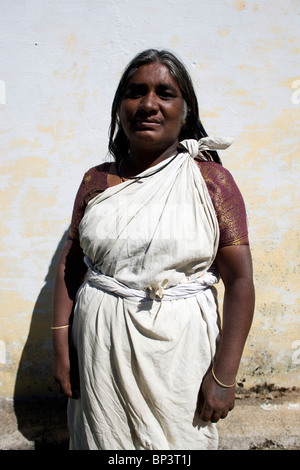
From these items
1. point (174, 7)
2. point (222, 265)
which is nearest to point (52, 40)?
point (174, 7)

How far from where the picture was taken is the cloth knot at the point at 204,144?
4.72ft

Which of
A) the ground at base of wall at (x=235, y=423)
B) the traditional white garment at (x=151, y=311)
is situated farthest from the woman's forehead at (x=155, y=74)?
the ground at base of wall at (x=235, y=423)

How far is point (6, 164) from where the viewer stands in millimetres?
2184

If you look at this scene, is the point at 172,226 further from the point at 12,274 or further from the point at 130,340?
the point at 12,274

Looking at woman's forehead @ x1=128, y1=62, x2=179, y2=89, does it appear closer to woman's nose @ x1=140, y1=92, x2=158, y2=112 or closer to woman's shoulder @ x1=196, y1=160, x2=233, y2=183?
woman's nose @ x1=140, y1=92, x2=158, y2=112

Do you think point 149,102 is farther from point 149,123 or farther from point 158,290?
point 158,290

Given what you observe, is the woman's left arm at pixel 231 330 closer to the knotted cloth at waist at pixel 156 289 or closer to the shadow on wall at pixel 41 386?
the knotted cloth at waist at pixel 156 289

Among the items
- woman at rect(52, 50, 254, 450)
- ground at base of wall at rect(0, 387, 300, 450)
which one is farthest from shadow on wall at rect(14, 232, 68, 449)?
woman at rect(52, 50, 254, 450)

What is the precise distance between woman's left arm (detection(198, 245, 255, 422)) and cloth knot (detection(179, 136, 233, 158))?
1.31 feet

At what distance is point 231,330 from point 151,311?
31 cm

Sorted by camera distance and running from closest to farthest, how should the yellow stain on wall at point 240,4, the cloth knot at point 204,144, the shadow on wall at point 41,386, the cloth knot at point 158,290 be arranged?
the cloth knot at point 158,290, the cloth knot at point 204,144, the yellow stain on wall at point 240,4, the shadow on wall at point 41,386

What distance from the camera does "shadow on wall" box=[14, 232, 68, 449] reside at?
223 centimetres

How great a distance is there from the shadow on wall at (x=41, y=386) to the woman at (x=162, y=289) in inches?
34.8

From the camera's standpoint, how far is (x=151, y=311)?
1363 millimetres
